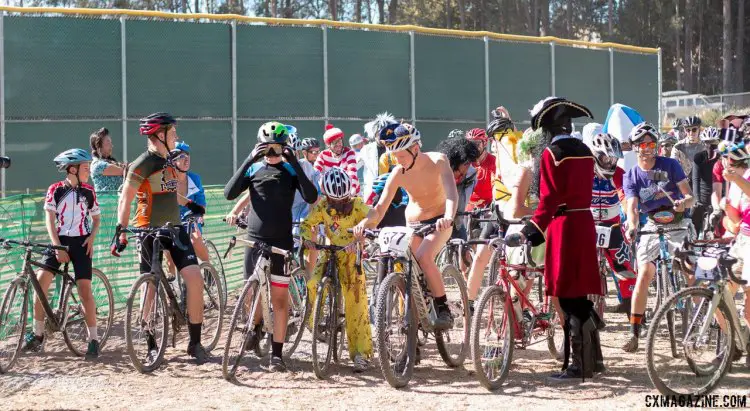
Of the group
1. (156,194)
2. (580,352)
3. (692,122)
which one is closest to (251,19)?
(692,122)

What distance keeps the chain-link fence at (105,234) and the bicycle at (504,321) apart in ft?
13.8

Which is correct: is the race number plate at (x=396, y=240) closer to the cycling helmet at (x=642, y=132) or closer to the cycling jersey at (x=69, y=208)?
the cycling helmet at (x=642, y=132)

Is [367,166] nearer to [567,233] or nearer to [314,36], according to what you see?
[314,36]

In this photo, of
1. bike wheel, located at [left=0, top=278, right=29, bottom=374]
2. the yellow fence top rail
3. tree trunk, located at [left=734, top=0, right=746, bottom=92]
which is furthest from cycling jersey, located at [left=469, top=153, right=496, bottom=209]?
tree trunk, located at [left=734, top=0, right=746, bottom=92]

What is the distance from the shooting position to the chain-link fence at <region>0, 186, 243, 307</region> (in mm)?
9531

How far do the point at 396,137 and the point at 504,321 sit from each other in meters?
1.58

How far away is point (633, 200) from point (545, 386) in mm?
2163

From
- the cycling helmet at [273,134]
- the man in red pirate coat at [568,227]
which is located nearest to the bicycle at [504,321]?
the man in red pirate coat at [568,227]

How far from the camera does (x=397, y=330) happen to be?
755 cm

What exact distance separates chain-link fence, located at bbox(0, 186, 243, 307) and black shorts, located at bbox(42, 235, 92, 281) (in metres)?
0.50

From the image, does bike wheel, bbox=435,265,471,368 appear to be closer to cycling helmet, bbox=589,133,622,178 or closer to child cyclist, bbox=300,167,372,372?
child cyclist, bbox=300,167,372,372

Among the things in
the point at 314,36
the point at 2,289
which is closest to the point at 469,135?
the point at 2,289

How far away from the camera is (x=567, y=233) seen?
23.8 ft

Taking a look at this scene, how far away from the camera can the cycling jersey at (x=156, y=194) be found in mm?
8414
